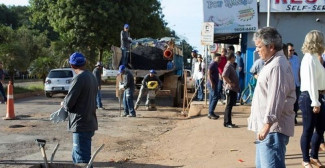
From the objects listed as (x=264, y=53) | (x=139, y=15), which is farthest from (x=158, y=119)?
(x=139, y=15)

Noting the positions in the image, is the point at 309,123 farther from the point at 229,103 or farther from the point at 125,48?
the point at 125,48

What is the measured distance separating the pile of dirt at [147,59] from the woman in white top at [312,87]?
40.6ft

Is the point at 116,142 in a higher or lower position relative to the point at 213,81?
lower

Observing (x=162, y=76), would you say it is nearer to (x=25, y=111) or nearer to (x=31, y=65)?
(x=25, y=111)

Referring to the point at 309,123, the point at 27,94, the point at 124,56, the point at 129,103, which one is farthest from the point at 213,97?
the point at 27,94

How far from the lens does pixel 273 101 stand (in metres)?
3.85

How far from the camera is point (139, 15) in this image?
32719 millimetres

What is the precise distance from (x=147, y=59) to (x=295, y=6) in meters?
6.53

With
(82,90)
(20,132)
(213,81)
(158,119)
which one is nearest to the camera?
(82,90)

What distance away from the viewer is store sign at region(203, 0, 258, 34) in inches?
558

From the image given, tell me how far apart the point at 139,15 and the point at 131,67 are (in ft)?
50.4

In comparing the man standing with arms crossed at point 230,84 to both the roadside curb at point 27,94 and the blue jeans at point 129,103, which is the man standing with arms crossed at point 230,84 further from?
the roadside curb at point 27,94

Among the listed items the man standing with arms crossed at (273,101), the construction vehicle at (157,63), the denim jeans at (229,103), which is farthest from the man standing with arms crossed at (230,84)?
the construction vehicle at (157,63)

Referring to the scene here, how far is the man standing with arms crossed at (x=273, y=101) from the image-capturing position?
385 centimetres
